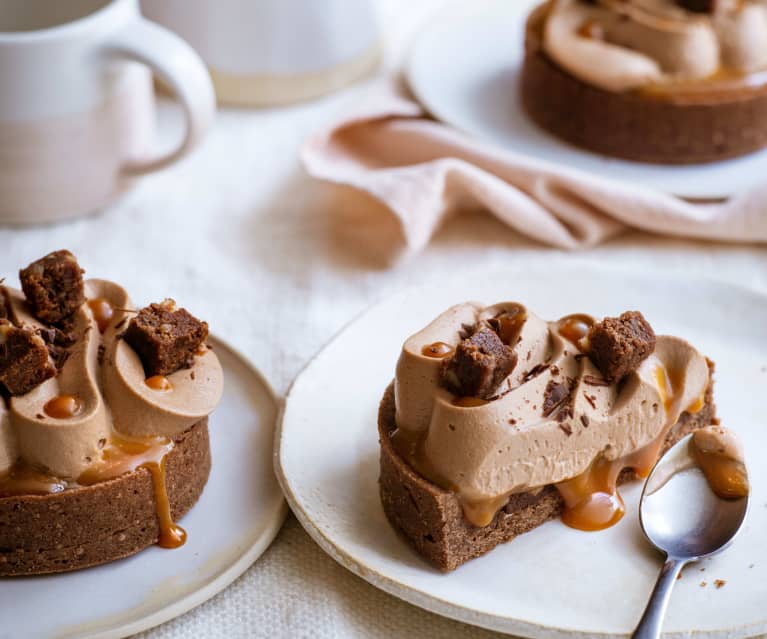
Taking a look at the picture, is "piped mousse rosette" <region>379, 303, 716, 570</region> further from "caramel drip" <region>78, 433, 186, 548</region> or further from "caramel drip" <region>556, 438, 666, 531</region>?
"caramel drip" <region>78, 433, 186, 548</region>

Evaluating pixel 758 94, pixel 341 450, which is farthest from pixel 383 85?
pixel 341 450

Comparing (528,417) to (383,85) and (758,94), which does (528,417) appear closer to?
(758,94)

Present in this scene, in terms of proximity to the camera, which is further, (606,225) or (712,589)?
(606,225)

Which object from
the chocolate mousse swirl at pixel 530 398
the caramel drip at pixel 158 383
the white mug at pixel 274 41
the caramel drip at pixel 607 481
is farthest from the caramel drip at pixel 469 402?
the white mug at pixel 274 41

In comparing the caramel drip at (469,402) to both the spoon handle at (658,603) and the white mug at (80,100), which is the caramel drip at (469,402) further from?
the white mug at (80,100)

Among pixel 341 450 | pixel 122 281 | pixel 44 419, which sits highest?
pixel 44 419

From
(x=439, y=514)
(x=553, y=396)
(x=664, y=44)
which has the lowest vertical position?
(x=439, y=514)

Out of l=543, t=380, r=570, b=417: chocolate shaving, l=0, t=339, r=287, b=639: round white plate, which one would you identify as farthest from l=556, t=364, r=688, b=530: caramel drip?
l=0, t=339, r=287, b=639: round white plate

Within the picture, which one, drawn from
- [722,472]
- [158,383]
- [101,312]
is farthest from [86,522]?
[722,472]

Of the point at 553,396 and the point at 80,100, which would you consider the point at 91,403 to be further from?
the point at 80,100
